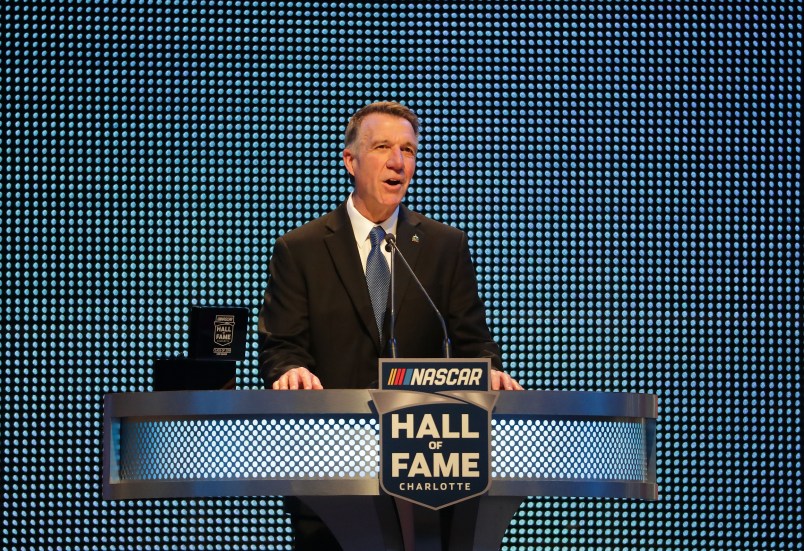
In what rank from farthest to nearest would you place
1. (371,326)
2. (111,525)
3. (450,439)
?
(111,525)
(371,326)
(450,439)

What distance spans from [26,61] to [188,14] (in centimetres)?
72

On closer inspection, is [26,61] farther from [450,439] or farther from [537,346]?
[450,439]

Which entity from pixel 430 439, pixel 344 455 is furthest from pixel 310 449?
pixel 430 439

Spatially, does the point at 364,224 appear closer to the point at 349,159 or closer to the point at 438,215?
the point at 349,159

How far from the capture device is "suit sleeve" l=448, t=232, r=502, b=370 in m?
2.80

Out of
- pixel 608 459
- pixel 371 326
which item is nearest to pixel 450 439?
pixel 608 459

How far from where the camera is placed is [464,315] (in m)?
2.81

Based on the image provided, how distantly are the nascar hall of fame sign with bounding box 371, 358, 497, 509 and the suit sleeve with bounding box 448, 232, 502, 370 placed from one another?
2.79 ft

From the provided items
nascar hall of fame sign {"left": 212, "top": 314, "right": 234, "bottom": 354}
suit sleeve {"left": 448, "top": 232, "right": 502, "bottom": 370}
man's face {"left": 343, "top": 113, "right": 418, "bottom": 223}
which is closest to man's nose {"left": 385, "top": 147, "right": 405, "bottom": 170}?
man's face {"left": 343, "top": 113, "right": 418, "bottom": 223}

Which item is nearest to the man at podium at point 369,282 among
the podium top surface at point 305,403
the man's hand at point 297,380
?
the man's hand at point 297,380

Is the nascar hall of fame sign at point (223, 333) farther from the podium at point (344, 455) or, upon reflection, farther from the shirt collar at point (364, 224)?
the podium at point (344, 455)

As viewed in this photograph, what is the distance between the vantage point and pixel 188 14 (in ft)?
15.9

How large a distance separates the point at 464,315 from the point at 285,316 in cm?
44

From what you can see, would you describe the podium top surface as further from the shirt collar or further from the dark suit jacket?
the shirt collar
